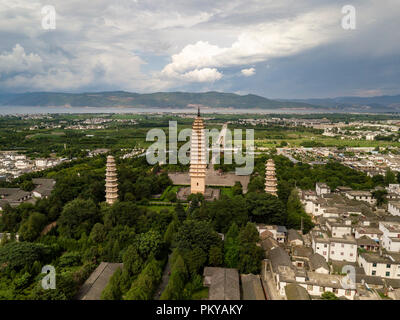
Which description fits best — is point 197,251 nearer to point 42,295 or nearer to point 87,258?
point 87,258

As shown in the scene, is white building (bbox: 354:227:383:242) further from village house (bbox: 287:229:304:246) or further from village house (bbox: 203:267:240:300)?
village house (bbox: 203:267:240:300)

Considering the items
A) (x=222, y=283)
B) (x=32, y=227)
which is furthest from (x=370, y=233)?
(x=32, y=227)

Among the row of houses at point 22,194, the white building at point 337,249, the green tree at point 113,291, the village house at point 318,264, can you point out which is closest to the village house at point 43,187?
the row of houses at point 22,194

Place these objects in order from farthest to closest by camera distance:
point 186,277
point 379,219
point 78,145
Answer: point 78,145
point 379,219
point 186,277

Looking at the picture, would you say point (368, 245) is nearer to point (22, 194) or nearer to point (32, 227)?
point (32, 227)

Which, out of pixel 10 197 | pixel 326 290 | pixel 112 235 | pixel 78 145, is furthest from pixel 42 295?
pixel 78 145

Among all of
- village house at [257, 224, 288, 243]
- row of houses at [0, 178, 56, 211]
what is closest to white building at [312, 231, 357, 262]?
village house at [257, 224, 288, 243]

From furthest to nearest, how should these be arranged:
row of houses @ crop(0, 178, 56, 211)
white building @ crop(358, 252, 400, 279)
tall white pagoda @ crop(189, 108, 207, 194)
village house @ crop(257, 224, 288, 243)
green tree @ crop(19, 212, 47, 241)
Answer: tall white pagoda @ crop(189, 108, 207, 194) → row of houses @ crop(0, 178, 56, 211) → village house @ crop(257, 224, 288, 243) → green tree @ crop(19, 212, 47, 241) → white building @ crop(358, 252, 400, 279)

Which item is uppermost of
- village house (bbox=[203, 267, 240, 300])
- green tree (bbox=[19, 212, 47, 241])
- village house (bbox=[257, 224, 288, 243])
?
green tree (bbox=[19, 212, 47, 241])
